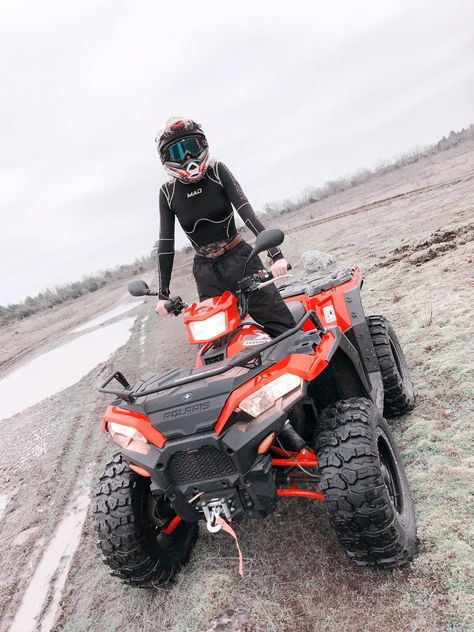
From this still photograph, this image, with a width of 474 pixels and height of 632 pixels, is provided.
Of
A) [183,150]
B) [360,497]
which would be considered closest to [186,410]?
[360,497]

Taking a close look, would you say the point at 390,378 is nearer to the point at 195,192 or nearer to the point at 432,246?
the point at 195,192

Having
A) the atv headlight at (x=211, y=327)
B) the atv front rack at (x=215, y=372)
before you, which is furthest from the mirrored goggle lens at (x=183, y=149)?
the atv front rack at (x=215, y=372)

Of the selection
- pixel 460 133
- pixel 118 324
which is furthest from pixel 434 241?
pixel 460 133

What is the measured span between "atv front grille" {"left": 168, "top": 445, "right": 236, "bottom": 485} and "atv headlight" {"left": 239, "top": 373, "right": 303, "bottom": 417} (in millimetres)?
245

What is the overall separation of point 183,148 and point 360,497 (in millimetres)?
2453

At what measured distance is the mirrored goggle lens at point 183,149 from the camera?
3189 mm

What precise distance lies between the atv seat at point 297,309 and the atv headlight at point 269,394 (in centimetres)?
124

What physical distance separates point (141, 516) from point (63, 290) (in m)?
35.1

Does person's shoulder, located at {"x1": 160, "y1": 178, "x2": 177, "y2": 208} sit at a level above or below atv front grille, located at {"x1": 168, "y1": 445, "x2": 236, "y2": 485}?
above

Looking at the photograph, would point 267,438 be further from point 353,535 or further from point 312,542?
point 312,542

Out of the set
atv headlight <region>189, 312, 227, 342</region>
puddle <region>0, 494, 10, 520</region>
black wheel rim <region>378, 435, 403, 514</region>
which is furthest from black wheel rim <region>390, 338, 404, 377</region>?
puddle <region>0, 494, 10, 520</region>

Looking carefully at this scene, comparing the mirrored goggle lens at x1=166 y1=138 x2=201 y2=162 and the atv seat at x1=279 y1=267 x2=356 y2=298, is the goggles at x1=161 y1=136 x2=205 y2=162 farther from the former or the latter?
the atv seat at x1=279 y1=267 x2=356 y2=298

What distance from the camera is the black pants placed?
313cm

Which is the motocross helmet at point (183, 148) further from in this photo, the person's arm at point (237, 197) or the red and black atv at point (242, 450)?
the red and black atv at point (242, 450)
